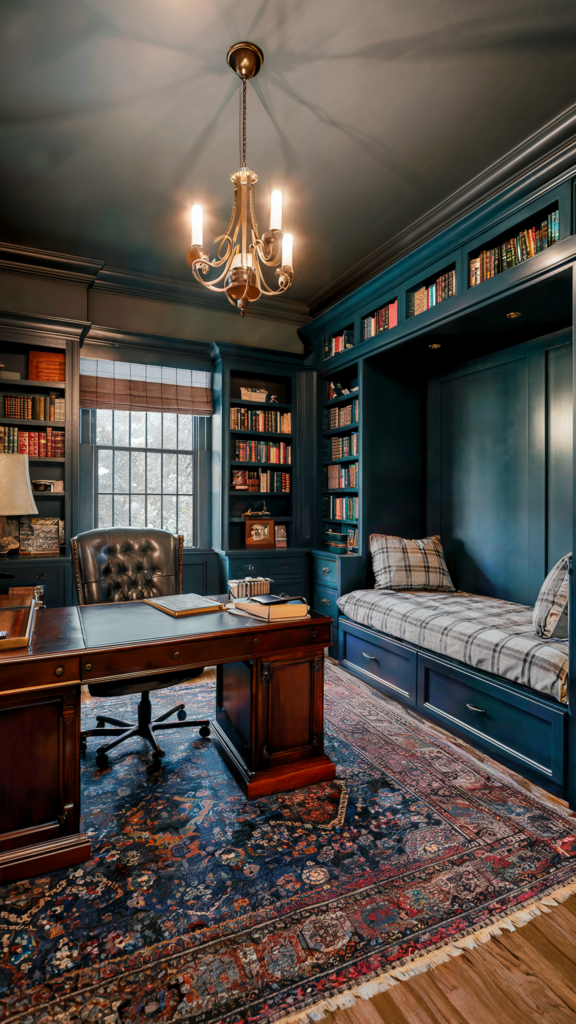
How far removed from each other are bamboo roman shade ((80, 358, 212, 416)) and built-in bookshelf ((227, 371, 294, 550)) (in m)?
0.32

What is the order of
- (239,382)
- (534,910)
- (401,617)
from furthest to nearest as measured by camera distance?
(239,382)
(401,617)
(534,910)

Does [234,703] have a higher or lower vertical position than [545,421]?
lower

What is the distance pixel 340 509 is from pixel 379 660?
4.66 feet

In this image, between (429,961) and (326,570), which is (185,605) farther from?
(326,570)

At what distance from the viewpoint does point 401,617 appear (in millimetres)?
3047

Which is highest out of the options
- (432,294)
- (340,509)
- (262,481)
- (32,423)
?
(432,294)

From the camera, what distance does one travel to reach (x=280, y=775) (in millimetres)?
2096

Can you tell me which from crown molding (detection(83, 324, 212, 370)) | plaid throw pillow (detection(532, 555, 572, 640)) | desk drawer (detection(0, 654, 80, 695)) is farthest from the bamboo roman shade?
plaid throw pillow (detection(532, 555, 572, 640))

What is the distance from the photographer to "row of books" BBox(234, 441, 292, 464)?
4.34m

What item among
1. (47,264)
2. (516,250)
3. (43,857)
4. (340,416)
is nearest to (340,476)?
(340,416)

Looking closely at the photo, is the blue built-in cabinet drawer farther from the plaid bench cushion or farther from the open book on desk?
the open book on desk

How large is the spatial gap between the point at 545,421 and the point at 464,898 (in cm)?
252

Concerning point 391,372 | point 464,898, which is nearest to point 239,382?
point 391,372

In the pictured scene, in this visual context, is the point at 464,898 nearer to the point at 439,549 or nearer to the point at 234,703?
the point at 234,703
